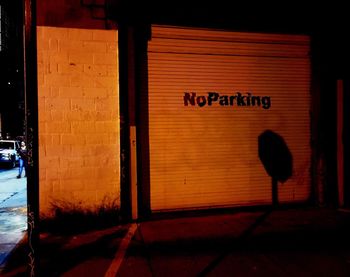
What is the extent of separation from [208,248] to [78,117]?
346 cm

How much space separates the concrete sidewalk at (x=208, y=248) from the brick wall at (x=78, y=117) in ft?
2.90

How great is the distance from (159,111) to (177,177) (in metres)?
1.44

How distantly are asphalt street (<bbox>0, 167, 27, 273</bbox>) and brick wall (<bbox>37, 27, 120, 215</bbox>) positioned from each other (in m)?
0.71

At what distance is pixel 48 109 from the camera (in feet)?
21.6

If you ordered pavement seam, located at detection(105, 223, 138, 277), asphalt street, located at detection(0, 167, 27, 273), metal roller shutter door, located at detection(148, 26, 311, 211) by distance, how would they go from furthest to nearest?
metal roller shutter door, located at detection(148, 26, 311, 211) < asphalt street, located at detection(0, 167, 27, 273) < pavement seam, located at detection(105, 223, 138, 277)

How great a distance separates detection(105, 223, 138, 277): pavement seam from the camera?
470 centimetres

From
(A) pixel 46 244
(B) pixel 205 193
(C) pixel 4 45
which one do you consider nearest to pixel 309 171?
(B) pixel 205 193

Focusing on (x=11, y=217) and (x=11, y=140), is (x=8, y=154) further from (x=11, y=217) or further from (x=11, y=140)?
(x=11, y=217)

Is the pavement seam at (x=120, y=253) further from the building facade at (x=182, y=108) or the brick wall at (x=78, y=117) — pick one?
the brick wall at (x=78, y=117)

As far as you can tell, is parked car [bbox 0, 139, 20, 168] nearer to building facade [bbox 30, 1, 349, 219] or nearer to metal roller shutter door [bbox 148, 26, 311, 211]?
building facade [bbox 30, 1, 349, 219]

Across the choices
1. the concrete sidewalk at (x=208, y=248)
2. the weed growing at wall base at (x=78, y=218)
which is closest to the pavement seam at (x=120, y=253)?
the concrete sidewalk at (x=208, y=248)

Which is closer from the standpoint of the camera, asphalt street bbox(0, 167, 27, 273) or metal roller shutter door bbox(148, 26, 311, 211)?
asphalt street bbox(0, 167, 27, 273)

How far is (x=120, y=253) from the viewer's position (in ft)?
17.6

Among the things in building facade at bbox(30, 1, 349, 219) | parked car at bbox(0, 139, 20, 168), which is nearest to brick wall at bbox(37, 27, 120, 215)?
building facade at bbox(30, 1, 349, 219)
